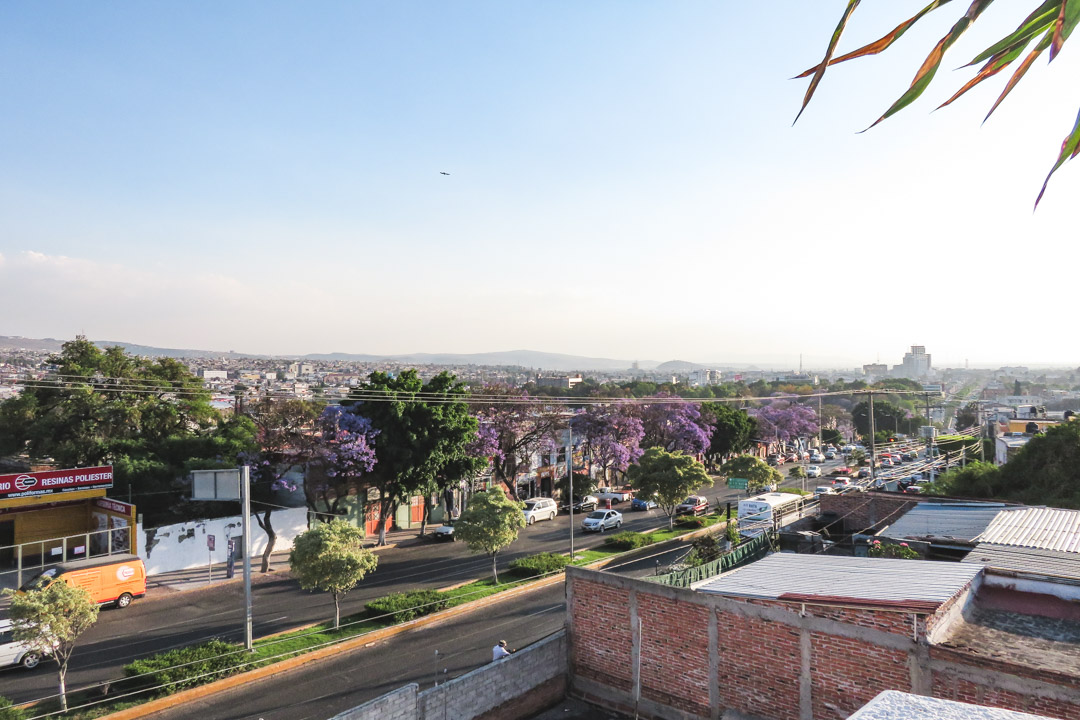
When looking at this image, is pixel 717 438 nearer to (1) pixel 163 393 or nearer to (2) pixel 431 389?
(2) pixel 431 389

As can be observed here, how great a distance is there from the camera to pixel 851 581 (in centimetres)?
1284

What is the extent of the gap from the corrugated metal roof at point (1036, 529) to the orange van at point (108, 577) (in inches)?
1035

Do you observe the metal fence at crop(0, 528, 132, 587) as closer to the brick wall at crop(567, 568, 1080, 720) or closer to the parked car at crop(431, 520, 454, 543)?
the parked car at crop(431, 520, 454, 543)

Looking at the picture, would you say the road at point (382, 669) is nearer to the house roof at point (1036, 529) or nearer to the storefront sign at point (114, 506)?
the house roof at point (1036, 529)

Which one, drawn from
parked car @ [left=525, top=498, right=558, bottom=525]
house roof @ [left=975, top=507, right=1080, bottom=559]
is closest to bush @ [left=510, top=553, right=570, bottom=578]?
parked car @ [left=525, top=498, right=558, bottom=525]

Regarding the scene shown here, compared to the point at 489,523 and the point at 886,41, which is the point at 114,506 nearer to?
the point at 489,523

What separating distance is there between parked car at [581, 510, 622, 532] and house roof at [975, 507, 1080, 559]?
21.1 metres

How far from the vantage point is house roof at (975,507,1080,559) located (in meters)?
14.8

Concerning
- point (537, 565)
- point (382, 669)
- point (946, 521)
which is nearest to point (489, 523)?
point (537, 565)

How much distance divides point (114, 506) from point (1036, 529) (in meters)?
32.6

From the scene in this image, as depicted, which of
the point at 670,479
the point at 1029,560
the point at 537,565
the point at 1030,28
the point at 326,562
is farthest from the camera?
the point at 670,479

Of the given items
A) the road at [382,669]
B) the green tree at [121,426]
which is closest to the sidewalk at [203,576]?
the green tree at [121,426]

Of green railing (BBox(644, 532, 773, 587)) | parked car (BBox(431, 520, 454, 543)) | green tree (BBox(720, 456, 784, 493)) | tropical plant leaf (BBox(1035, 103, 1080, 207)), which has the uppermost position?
tropical plant leaf (BBox(1035, 103, 1080, 207))

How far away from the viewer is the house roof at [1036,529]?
48.7ft
